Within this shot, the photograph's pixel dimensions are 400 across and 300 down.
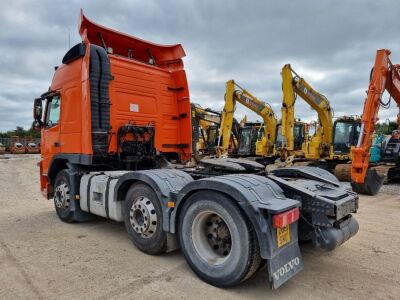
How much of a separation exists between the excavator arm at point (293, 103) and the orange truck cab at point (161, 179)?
7.41m

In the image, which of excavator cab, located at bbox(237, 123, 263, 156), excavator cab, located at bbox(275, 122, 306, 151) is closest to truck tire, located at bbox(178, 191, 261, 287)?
excavator cab, located at bbox(275, 122, 306, 151)

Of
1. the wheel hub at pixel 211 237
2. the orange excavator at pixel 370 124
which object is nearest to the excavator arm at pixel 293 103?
the orange excavator at pixel 370 124

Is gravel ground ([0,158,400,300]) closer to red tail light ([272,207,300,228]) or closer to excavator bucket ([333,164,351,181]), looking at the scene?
red tail light ([272,207,300,228])

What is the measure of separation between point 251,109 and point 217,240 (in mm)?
13850

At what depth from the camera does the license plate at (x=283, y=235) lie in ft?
10.4

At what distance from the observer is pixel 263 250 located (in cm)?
306

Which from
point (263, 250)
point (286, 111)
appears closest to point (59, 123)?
point (263, 250)

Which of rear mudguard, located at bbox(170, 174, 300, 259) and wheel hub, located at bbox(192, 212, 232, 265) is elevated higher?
rear mudguard, located at bbox(170, 174, 300, 259)

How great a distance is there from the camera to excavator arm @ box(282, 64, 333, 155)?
43.5 feet

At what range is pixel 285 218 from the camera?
315 centimetres

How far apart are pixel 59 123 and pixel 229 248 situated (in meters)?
4.37

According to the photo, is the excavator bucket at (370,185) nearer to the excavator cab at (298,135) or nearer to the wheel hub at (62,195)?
the excavator cab at (298,135)

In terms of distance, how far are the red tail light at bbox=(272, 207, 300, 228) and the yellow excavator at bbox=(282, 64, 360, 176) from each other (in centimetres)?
1071

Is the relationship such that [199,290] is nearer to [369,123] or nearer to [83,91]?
[83,91]
